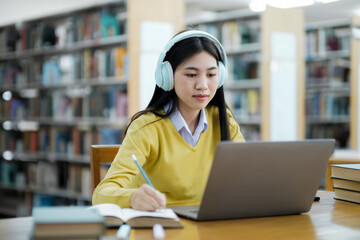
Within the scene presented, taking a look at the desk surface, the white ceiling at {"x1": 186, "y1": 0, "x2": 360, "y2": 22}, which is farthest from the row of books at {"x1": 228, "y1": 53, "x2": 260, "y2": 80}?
the desk surface

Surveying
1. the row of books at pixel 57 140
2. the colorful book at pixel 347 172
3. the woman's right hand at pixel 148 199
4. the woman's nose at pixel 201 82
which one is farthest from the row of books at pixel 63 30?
the woman's right hand at pixel 148 199

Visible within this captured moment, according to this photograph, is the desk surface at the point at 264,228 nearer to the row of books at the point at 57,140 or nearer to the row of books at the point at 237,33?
the row of books at the point at 57,140

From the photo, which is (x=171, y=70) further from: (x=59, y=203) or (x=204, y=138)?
(x=59, y=203)

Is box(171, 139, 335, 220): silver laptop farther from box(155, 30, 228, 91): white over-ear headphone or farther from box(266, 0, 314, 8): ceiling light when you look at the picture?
box(266, 0, 314, 8): ceiling light

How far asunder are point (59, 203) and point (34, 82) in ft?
4.29

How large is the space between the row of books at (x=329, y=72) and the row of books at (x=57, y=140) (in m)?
2.68

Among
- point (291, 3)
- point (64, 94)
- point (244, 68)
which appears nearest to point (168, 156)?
point (291, 3)

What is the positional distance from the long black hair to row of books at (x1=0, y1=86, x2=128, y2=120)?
9.37 feet

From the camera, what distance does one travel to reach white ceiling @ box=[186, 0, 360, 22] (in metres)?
8.69

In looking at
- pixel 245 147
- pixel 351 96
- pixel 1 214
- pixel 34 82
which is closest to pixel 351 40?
pixel 351 96

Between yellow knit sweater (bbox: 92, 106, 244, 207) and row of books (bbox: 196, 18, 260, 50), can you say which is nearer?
yellow knit sweater (bbox: 92, 106, 244, 207)

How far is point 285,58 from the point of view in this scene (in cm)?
523

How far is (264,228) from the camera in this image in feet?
3.48

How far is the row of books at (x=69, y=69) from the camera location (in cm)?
455
